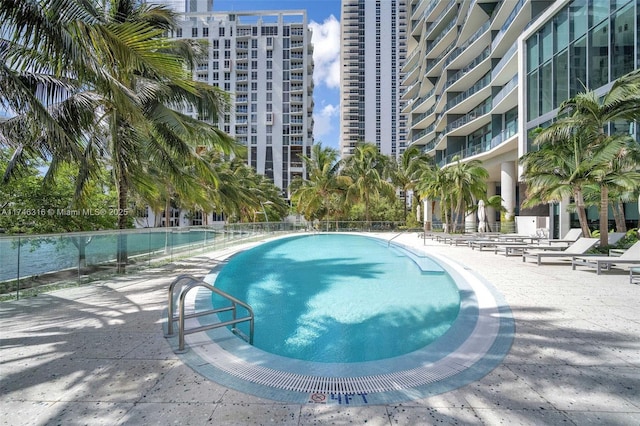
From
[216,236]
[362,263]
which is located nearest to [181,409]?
[362,263]

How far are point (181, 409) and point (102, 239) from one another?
6.47 metres

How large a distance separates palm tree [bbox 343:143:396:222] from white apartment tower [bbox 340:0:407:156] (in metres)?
62.2

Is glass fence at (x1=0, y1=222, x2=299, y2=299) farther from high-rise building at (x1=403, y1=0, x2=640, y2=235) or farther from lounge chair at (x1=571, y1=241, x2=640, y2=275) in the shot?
high-rise building at (x1=403, y1=0, x2=640, y2=235)

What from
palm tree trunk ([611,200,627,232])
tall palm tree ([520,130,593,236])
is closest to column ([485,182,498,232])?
palm tree trunk ([611,200,627,232])

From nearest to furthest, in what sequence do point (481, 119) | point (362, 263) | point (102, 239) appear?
point (102, 239) < point (362, 263) < point (481, 119)

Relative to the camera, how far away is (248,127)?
194ft

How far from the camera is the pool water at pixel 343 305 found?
4445 mm

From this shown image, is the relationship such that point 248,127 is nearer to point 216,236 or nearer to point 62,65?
point 216,236

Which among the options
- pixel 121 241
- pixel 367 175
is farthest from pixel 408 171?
pixel 121 241

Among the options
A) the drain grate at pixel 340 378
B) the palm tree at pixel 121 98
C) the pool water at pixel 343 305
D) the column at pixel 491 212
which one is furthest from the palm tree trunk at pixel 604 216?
the column at pixel 491 212

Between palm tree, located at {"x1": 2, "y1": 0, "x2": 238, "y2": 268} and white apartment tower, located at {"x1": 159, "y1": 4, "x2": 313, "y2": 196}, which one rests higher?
white apartment tower, located at {"x1": 159, "y1": 4, "x2": 313, "y2": 196}

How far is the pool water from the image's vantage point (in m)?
4.45

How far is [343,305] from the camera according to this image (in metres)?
6.34

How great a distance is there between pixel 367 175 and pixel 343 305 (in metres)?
20.1
